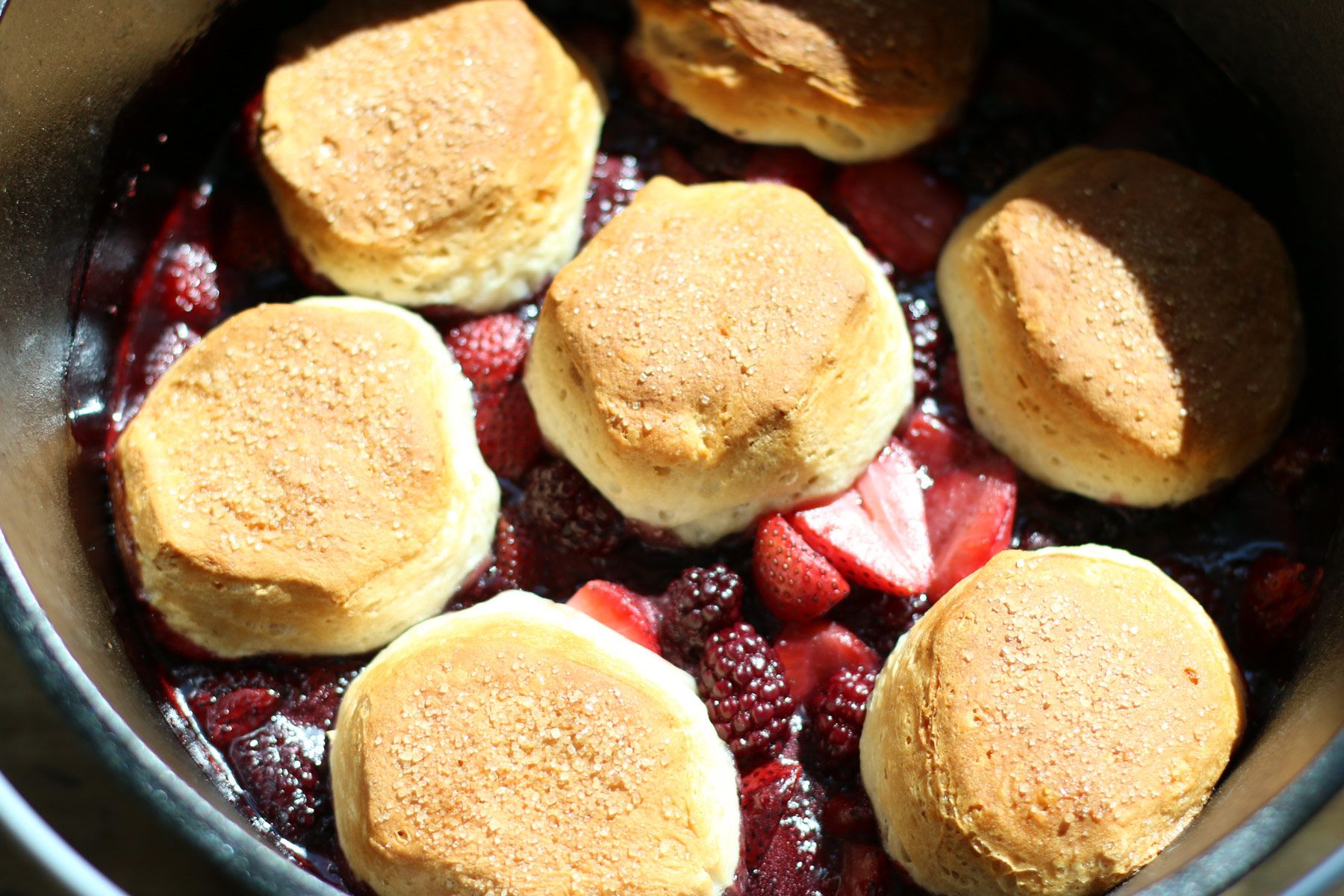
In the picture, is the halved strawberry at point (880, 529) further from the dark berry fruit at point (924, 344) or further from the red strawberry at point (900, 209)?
the red strawberry at point (900, 209)

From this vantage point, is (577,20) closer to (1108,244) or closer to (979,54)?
(979,54)

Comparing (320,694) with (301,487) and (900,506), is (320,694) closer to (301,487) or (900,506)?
(301,487)

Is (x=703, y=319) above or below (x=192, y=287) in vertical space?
above

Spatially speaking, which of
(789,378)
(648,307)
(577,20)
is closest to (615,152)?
(577,20)

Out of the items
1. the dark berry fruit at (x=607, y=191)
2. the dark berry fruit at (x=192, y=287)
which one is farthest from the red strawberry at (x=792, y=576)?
the dark berry fruit at (x=192, y=287)

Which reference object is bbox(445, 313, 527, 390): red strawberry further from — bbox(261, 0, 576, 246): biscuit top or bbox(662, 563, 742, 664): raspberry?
bbox(662, 563, 742, 664): raspberry

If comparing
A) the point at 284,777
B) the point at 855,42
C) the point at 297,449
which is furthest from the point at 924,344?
the point at 284,777
